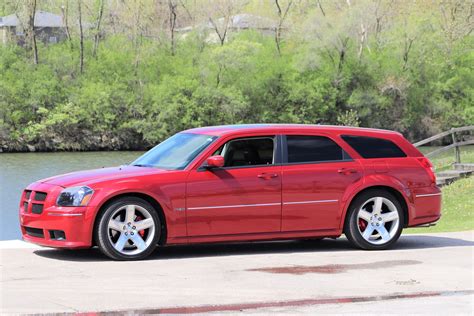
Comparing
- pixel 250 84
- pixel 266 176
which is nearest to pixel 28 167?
pixel 250 84

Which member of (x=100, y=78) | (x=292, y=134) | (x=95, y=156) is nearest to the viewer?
(x=292, y=134)

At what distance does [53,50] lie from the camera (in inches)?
3652

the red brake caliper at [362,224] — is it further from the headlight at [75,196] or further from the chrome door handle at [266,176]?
the headlight at [75,196]

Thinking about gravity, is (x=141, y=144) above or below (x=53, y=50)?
below

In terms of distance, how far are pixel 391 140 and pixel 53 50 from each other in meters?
82.9

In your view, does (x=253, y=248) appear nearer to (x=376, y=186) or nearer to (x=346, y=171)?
(x=346, y=171)

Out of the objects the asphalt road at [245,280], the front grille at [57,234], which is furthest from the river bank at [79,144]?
the front grille at [57,234]

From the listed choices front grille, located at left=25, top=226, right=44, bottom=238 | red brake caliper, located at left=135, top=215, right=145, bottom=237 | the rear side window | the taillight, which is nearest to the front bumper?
front grille, located at left=25, top=226, right=44, bottom=238

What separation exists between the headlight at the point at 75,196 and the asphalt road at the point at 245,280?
642 mm

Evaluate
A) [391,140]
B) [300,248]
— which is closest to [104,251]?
[300,248]

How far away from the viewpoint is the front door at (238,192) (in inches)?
450

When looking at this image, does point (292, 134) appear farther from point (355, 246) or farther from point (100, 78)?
point (100, 78)

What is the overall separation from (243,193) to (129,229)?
1.44 m

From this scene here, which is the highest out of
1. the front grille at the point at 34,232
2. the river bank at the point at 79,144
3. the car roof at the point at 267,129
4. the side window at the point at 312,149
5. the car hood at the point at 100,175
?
the car roof at the point at 267,129
